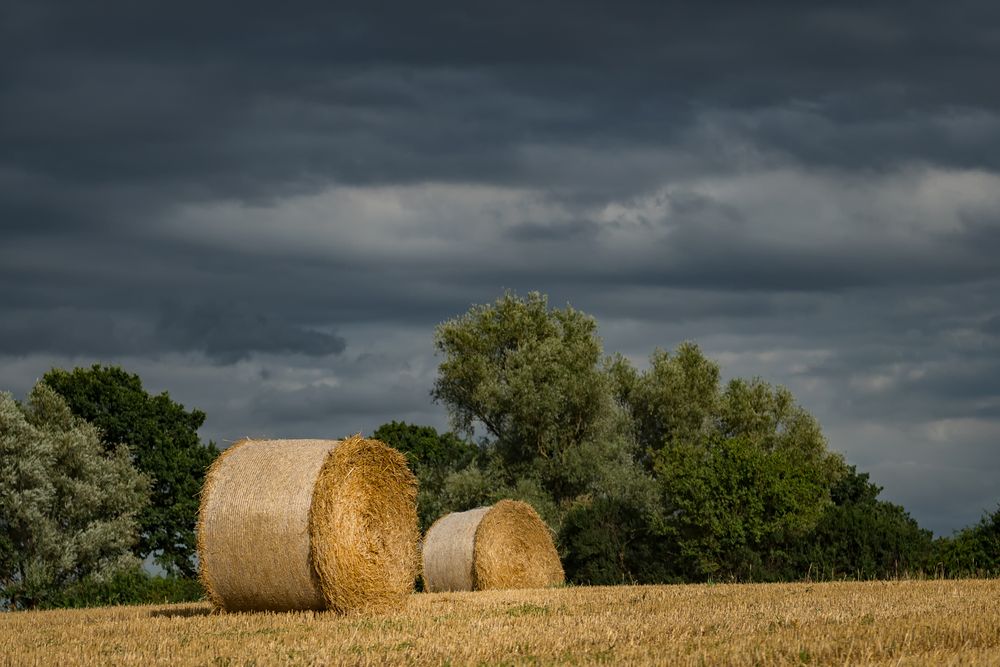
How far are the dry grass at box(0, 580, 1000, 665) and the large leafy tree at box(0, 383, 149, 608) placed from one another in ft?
66.4

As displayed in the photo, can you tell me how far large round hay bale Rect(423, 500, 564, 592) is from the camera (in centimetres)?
2956

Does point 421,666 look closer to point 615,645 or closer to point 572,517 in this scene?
point 615,645

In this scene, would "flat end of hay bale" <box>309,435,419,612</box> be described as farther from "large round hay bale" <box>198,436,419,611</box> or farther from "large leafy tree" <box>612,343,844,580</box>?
"large leafy tree" <box>612,343,844,580</box>

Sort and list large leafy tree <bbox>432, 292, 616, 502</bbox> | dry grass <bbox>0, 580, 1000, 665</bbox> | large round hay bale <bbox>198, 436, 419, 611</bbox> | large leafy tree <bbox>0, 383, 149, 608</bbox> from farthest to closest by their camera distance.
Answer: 1. large leafy tree <bbox>432, 292, 616, 502</bbox>
2. large leafy tree <bbox>0, 383, 149, 608</bbox>
3. large round hay bale <bbox>198, 436, 419, 611</bbox>
4. dry grass <bbox>0, 580, 1000, 665</bbox>

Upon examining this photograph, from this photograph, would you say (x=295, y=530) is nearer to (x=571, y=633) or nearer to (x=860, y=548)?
(x=571, y=633)

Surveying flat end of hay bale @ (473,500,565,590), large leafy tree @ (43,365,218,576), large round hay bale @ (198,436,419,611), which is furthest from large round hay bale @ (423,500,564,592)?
large leafy tree @ (43,365,218,576)

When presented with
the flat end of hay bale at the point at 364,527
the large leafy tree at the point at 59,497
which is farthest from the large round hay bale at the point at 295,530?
the large leafy tree at the point at 59,497

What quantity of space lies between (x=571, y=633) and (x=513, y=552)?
56.6 ft

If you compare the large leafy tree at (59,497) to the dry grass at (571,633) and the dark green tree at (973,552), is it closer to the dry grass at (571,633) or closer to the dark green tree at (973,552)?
the dry grass at (571,633)

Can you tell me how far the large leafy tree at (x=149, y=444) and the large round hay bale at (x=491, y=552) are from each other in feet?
65.6

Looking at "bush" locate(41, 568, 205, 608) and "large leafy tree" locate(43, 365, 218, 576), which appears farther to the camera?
"large leafy tree" locate(43, 365, 218, 576)

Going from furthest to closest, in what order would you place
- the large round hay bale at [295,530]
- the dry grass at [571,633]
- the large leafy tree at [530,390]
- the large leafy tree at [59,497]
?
the large leafy tree at [530,390] → the large leafy tree at [59,497] → the large round hay bale at [295,530] → the dry grass at [571,633]

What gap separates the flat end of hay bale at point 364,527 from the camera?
17875 mm

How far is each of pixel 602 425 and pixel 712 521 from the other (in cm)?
1424
